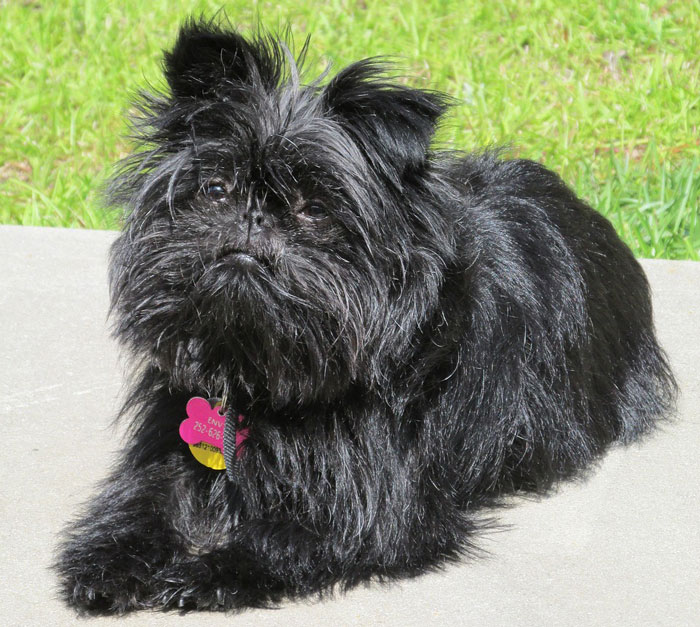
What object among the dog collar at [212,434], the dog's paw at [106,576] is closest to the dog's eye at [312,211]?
the dog collar at [212,434]

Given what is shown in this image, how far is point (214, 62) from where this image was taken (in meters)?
2.88

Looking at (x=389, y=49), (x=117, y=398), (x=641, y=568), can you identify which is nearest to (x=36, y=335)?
(x=117, y=398)

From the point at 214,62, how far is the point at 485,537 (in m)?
1.62

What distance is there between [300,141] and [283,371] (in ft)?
1.99

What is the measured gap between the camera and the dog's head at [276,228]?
2.66 metres

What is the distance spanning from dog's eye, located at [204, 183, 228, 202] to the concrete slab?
1.11m

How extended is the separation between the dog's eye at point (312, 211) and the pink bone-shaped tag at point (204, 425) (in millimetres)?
649

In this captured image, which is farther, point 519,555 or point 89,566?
point 519,555

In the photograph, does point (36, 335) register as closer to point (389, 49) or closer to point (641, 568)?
point (641, 568)

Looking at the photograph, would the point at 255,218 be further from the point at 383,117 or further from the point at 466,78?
the point at 466,78

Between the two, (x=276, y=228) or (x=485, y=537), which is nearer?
(x=276, y=228)

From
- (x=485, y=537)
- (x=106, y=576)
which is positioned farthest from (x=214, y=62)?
(x=485, y=537)

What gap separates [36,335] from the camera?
181 inches

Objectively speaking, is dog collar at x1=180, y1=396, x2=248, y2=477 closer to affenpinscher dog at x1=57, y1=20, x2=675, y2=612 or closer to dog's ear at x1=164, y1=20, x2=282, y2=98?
affenpinscher dog at x1=57, y1=20, x2=675, y2=612
